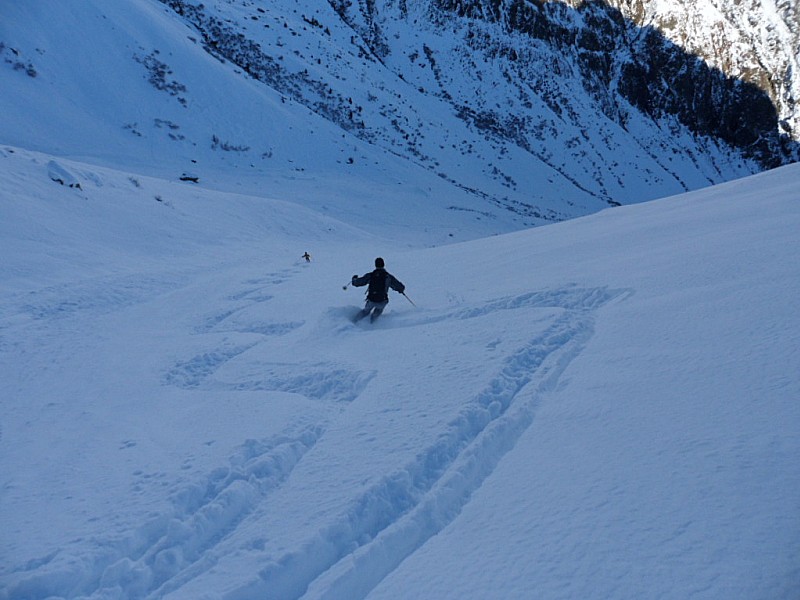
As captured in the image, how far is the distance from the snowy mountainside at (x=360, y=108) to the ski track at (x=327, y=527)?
21.4 metres

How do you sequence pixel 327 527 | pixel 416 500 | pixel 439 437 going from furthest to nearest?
pixel 439 437
pixel 416 500
pixel 327 527

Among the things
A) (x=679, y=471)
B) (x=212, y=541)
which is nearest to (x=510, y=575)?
(x=679, y=471)

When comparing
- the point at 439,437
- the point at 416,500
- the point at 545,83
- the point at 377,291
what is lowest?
the point at 416,500

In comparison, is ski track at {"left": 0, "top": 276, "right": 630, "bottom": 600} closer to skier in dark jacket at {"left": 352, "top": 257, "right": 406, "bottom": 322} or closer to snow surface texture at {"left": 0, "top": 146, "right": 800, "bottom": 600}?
snow surface texture at {"left": 0, "top": 146, "right": 800, "bottom": 600}

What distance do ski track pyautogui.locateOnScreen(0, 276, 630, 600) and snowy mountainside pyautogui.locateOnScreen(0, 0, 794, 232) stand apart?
21.4 metres

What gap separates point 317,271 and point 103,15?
91.5 ft

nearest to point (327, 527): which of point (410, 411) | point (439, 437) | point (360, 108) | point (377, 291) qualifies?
point (439, 437)

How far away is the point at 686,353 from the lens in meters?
4.61

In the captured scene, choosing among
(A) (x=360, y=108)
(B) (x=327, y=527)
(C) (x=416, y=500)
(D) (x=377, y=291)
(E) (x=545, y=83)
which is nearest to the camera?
(B) (x=327, y=527)

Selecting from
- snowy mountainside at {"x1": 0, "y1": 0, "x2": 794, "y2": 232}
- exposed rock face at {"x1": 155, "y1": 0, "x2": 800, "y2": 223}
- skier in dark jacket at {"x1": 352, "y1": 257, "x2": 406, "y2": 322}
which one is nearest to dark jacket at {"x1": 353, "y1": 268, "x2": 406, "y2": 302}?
skier in dark jacket at {"x1": 352, "y1": 257, "x2": 406, "y2": 322}

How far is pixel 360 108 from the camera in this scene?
3900cm

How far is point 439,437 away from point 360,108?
125 ft

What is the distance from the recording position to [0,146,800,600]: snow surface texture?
9.55 ft

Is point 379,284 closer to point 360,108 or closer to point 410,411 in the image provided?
point 410,411
